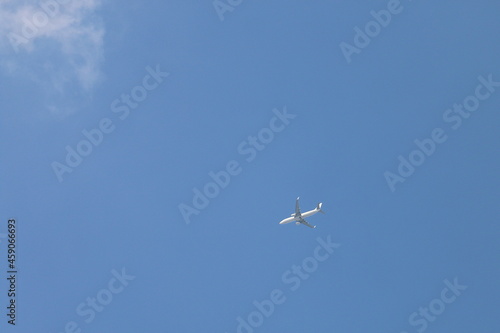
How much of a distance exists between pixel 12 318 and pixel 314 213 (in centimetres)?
8166

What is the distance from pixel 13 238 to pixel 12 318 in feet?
55.2

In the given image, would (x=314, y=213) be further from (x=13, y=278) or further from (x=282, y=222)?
(x=13, y=278)

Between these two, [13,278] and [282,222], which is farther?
[282,222]

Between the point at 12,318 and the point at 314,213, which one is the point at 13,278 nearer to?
the point at 12,318

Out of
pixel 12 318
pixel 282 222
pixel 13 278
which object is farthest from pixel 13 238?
pixel 282 222

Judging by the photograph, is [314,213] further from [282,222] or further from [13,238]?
[13,238]

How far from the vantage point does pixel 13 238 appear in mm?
133750

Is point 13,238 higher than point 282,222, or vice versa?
point 13,238

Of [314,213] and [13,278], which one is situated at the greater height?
[13,278]

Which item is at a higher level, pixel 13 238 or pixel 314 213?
pixel 13 238

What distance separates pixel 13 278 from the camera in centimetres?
13262

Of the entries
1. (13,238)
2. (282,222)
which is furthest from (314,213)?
(13,238)

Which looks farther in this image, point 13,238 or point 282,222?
point 282,222

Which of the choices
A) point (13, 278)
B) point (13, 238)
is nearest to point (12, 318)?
point (13, 278)
